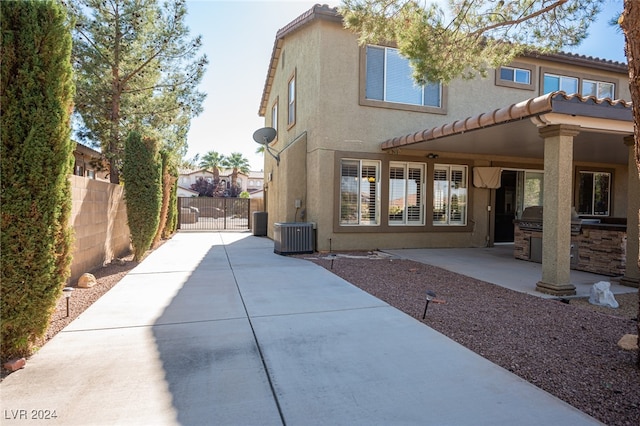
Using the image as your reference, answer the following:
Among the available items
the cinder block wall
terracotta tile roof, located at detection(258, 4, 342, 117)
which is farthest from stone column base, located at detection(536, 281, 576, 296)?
terracotta tile roof, located at detection(258, 4, 342, 117)

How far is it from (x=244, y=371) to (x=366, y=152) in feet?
28.2

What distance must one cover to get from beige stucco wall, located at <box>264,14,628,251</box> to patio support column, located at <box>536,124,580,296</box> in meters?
5.31

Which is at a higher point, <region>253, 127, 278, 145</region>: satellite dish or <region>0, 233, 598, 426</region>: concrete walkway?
<region>253, 127, 278, 145</region>: satellite dish

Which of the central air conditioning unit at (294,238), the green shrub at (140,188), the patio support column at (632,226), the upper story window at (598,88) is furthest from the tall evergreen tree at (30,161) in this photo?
the upper story window at (598,88)

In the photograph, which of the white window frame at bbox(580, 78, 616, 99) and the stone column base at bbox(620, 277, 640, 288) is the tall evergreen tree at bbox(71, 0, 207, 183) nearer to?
the stone column base at bbox(620, 277, 640, 288)

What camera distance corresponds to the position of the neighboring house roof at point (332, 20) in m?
10.5

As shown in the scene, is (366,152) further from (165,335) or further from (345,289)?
(165,335)

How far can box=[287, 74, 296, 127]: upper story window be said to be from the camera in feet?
42.6

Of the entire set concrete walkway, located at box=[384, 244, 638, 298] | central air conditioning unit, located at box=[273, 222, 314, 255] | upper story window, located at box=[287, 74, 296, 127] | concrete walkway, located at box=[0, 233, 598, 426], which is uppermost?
upper story window, located at box=[287, 74, 296, 127]

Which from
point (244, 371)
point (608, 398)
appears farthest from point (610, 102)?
point (244, 371)

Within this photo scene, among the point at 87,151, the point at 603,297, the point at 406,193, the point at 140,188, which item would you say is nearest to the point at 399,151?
the point at 406,193

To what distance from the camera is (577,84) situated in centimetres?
1345

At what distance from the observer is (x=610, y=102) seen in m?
6.19

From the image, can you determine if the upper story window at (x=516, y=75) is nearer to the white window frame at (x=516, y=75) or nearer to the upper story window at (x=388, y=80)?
the white window frame at (x=516, y=75)
